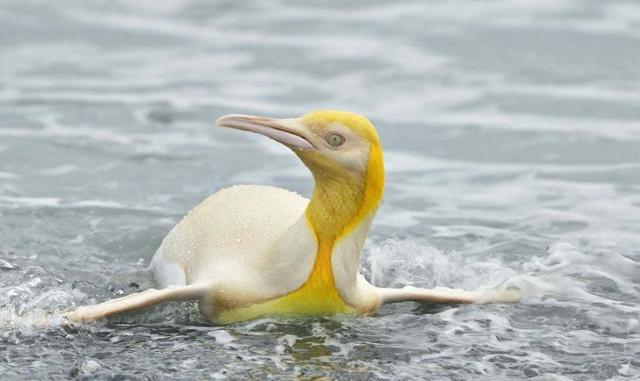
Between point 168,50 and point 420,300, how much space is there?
347 inches

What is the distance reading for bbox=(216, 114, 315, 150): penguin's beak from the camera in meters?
6.99

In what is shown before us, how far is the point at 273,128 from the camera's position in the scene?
704 centimetres

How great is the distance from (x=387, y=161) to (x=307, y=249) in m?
5.34

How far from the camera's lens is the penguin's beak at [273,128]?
275 inches

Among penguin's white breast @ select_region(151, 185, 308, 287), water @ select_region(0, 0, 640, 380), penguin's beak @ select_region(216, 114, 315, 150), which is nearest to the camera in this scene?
penguin's beak @ select_region(216, 114, 315, 150)

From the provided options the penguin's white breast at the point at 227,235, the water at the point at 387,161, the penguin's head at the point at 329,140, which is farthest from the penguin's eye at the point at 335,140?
the water at the point at 387,161

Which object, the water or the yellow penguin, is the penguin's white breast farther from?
the water

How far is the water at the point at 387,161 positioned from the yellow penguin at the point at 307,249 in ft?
0.43

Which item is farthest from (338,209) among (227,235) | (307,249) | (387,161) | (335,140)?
(387,161)

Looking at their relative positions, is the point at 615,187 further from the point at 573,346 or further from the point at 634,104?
the point at 573,346

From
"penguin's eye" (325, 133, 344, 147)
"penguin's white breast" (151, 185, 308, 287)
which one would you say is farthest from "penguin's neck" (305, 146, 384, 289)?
"penguin's white breast" (151, 185, 308, 287)

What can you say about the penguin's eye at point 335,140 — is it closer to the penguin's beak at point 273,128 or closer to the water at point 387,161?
the penguin's beak at point 273,128

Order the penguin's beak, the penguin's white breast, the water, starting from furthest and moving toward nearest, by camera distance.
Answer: the penguin's white breast → the water → the penguin's beak

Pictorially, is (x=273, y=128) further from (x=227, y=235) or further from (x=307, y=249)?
(x=227, y=235)
